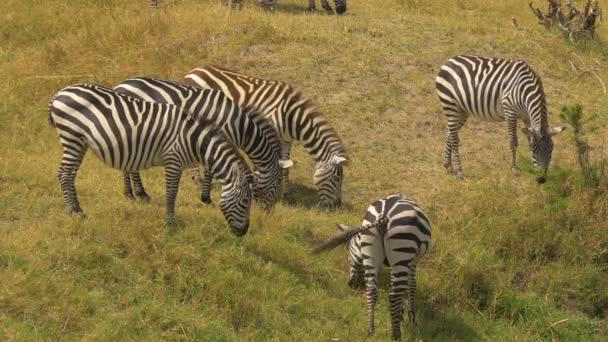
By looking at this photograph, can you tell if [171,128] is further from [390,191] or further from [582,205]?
[582,205]

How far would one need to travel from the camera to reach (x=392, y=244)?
861 cm

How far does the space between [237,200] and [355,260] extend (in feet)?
4.93

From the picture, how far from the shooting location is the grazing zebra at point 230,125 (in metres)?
11.2

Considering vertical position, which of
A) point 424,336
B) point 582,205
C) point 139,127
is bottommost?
point 424,336

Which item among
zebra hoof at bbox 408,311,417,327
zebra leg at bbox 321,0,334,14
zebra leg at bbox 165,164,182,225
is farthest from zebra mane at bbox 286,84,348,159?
zebra leg at bbox 321,0,334,14

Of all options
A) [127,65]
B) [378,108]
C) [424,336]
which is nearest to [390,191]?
[378,108]

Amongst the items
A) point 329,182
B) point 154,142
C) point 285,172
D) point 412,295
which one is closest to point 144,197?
point 154,142

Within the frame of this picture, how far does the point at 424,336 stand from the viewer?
29.7ft

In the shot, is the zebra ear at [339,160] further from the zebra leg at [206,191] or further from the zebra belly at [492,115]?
the zebra belly at [492,115]

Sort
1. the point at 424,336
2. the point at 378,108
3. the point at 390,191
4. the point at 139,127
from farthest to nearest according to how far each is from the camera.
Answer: the point at 378,108 < the point at 390,191 < the point at 139,127 < the point at 424,336

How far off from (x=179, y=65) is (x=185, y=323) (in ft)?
26.7

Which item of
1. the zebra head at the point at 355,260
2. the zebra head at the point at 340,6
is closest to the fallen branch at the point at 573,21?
the zebra head at the point at 340,6

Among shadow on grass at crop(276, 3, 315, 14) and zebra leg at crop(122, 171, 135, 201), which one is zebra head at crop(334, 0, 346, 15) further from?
zebra leg at crop(122, 171, 135, 201)

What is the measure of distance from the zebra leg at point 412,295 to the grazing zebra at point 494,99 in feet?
14.3
